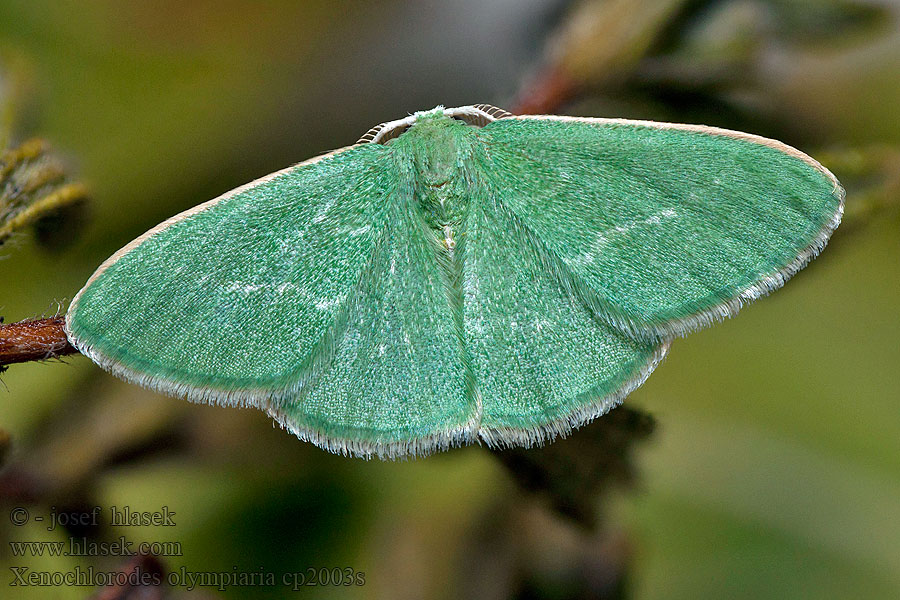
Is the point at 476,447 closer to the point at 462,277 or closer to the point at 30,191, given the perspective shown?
the point at 462,277

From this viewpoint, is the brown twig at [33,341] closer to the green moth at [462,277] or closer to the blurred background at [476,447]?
the green moth at [462,277]

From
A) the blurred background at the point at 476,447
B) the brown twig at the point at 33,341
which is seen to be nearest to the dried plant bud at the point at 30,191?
the blurred background at the point at 476,447

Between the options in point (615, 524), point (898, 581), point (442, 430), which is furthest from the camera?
point (898, 581)

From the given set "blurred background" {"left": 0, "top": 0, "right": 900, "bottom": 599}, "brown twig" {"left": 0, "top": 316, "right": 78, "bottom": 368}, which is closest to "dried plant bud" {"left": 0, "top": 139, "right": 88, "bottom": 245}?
"blurred background" {"left": 0, "top": 0, "right": 900, "bottom": 599}

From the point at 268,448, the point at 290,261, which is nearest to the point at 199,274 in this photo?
the point at 290,261

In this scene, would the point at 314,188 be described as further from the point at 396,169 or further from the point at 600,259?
the point at 600,259

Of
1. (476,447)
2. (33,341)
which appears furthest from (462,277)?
(33,341)
